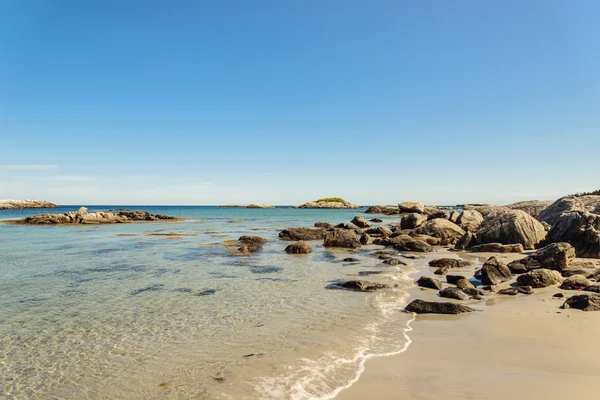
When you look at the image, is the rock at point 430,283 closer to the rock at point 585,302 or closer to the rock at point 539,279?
the rock at point 539,279

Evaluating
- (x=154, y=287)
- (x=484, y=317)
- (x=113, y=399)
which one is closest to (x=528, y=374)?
(x=484, y=317)

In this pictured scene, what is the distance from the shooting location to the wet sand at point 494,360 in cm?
544

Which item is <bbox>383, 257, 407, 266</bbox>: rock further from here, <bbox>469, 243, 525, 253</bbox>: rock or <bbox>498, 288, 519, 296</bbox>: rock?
<bbox>498, 288, 519, 296</bbox>: rock

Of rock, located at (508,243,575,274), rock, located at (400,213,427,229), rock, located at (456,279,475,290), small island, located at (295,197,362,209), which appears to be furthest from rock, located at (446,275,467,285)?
small island, located at (295,197,362,209)

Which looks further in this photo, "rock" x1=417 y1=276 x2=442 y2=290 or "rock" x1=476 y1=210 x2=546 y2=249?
"rock" x1=476 y1=210 x2=546 y2=249

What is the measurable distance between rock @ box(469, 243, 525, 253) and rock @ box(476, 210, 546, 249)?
2.68 ft

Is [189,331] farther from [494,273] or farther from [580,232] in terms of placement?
[580,232]

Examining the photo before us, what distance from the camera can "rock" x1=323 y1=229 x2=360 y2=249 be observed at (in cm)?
2550

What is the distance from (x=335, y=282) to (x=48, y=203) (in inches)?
7252

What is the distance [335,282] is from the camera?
13.9 metres

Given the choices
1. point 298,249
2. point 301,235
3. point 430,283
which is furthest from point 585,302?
point 301,235

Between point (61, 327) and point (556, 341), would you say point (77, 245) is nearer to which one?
point (61, 327)

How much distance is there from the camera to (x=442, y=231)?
2744 cm

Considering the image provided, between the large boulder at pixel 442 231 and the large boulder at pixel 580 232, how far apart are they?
704cm
